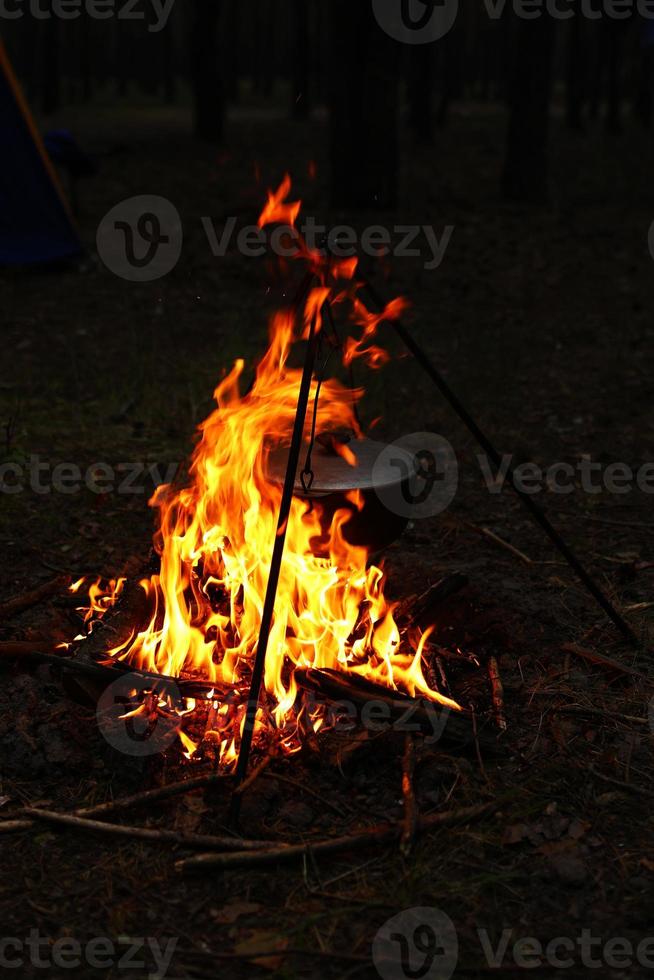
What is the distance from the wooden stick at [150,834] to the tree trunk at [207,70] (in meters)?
19.3

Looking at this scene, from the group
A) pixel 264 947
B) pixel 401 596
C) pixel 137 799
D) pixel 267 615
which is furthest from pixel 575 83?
pixel 264 947

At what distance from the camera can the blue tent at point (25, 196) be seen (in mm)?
10148

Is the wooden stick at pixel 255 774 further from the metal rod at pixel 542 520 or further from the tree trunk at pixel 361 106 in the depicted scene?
the tree trunk at pixel 361 106

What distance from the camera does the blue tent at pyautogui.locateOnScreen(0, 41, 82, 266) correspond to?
10.1m

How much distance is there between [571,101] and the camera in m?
27.8

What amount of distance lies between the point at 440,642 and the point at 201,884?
5.18 ft

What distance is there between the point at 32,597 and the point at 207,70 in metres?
18.1

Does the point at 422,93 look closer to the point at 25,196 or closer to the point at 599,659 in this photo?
the point at 25,196

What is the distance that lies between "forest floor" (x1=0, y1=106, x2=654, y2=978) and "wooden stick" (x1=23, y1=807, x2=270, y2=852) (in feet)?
0.14

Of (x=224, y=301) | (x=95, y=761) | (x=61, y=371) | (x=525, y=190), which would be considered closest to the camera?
(x=95, y=761)

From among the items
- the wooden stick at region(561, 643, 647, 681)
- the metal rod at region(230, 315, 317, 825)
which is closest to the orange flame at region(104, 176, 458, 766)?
the metal rod at region(230, 315, 317, 825)

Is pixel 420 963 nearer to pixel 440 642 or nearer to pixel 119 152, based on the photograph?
pixel 440 642

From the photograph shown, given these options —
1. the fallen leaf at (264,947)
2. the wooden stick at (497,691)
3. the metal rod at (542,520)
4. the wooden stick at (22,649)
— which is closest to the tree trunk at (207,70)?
the metal rod at (542,520)

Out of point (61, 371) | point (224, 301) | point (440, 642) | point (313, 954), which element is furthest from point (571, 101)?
point (313, 954)
